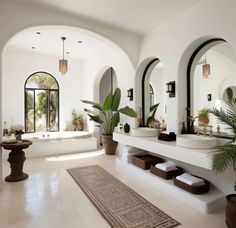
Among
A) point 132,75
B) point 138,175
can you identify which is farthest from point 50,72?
point 138,175

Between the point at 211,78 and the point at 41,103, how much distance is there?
5657 millimetres

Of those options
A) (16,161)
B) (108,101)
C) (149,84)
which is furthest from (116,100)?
(16,161)

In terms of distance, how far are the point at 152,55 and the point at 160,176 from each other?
260 centimetres

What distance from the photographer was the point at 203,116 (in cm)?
354

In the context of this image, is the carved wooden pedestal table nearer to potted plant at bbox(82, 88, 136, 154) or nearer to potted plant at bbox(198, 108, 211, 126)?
potted plant at bbox(82, 88, 136, 154)

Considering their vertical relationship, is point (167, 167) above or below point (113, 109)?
below

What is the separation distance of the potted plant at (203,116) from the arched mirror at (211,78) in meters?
0.02

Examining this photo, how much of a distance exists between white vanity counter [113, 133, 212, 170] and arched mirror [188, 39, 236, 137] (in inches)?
31.2

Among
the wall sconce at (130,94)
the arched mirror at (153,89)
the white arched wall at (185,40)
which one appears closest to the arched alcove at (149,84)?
the arched mirror at (153,89)

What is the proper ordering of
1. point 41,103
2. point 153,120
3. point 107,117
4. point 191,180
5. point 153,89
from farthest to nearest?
point 41,103 → point 107,117 → point 153,89 → point 153,120 → point 191,180

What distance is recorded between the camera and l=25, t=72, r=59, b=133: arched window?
6695 millimetres

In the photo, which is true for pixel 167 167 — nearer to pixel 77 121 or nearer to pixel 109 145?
pixel 109 145

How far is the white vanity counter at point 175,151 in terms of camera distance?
8.20ft

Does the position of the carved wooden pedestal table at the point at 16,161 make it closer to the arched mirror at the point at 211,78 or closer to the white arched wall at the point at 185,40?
the white arched wall at the point at 185,40
